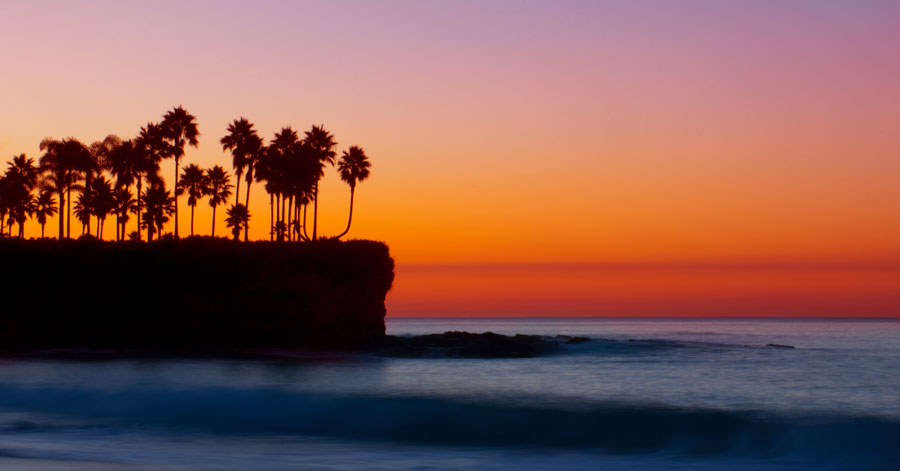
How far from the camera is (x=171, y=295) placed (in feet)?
137

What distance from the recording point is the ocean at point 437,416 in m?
16.6

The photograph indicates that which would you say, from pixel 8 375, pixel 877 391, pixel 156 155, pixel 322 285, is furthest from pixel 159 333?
pixel 877 391

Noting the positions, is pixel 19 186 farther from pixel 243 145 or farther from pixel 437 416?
pixel 437 416

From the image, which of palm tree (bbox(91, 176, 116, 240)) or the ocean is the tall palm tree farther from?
the ocean

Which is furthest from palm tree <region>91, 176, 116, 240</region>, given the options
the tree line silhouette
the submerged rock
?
the submerged rock

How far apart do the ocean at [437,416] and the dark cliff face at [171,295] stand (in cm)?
654

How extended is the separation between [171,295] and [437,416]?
2417cm

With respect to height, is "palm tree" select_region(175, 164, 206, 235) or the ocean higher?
"palm tree" select_region(175, 164, 206, 235)

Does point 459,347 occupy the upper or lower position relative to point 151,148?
lower

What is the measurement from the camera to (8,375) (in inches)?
1142

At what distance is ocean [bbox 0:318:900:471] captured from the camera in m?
16.6

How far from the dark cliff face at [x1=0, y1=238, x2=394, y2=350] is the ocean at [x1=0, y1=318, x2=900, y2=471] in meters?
6.54

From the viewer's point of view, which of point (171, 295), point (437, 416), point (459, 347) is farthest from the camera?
point (459, 347)

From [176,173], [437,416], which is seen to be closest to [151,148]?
[176,173]
